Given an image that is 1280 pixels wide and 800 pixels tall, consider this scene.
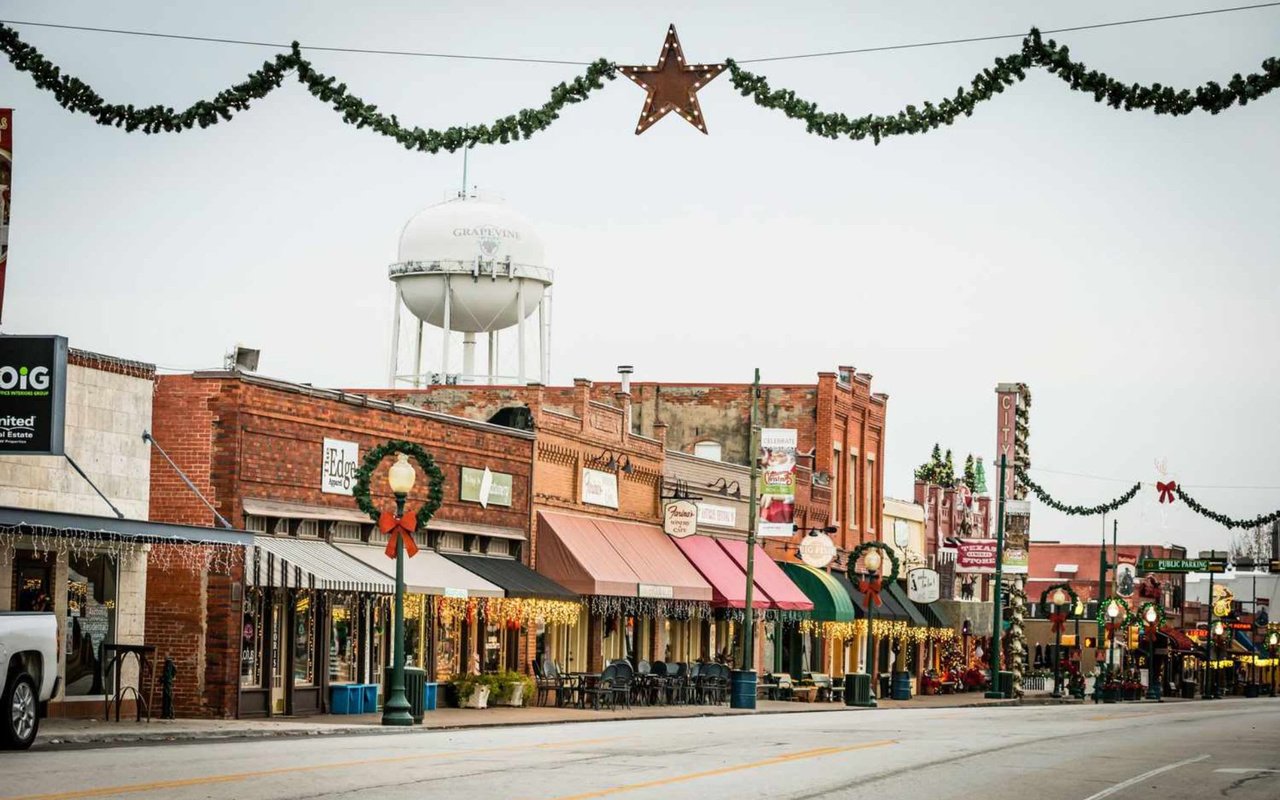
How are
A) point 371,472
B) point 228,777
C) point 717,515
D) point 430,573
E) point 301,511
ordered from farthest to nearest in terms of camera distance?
point 717,515
point 430,573
point 301,511
point 371,472
point 228,777

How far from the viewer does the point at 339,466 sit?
1502 inches

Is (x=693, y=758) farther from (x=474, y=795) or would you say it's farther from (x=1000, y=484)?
(x=1000, y=484)

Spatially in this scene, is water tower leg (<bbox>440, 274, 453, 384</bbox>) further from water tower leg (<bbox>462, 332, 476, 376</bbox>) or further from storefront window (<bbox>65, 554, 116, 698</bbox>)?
storefront window (<bbox>65, 554, 116, 698</bbox>)

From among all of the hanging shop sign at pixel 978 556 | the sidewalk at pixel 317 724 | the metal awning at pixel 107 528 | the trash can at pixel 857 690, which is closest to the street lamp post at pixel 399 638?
the sidewalk at pixel 317 724

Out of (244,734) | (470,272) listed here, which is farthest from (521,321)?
(244,734)

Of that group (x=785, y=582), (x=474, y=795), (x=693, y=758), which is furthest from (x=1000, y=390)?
(x=474, y=795)

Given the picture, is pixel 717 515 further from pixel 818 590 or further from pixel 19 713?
pixel 19 713

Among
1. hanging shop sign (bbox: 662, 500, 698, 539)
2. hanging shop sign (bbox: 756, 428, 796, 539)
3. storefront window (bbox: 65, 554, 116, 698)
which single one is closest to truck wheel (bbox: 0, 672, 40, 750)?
storefront window (bbox: 65, 554, 116, 698)

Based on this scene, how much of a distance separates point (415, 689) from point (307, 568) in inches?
113

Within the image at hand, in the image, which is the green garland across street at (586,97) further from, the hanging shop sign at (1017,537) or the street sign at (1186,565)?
the street sign at (1186,565)

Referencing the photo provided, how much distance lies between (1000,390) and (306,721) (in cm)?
4199

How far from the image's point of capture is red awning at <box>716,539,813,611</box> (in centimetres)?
5797

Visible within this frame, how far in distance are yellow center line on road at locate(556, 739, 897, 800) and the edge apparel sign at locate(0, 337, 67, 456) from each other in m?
10.9

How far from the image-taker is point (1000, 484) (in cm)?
6912
